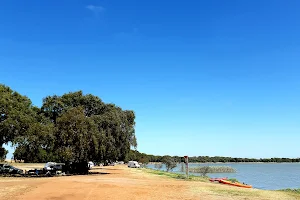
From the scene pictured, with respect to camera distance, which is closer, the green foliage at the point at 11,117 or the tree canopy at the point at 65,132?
the green foliage at the point at 11,117

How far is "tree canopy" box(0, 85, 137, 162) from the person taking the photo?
109ft

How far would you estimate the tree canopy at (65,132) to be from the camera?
33.4 metres

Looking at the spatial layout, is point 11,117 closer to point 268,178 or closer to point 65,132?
point 65,132

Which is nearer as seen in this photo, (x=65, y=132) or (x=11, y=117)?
(x=11, y=117)

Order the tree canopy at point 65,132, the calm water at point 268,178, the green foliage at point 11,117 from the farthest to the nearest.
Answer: the calm water at point 268,178 < the tree canopy at point 65,132 < the green foliage at point 11,117

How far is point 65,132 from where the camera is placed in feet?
115

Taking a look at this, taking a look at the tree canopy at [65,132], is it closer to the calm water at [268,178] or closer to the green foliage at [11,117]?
the green foliage at [11,117]

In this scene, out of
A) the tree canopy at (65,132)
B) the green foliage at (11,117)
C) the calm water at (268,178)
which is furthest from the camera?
the calm water at (268,178)

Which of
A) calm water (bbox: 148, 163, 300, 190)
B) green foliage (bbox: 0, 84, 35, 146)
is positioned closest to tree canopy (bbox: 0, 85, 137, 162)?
green foliage (bbox: 0, 84, 35, 146)

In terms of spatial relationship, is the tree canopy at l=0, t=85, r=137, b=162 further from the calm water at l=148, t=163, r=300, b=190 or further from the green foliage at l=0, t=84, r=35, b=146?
the calm water at l=148, t=163, r=300, b=190

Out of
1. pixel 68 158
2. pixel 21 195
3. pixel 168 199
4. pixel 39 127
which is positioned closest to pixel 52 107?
pixel 39 127

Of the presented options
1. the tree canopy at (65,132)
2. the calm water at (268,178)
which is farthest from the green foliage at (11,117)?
the calm water at (268,178)

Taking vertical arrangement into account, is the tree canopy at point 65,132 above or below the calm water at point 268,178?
above

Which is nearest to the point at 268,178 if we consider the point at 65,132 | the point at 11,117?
the point at 65,132
